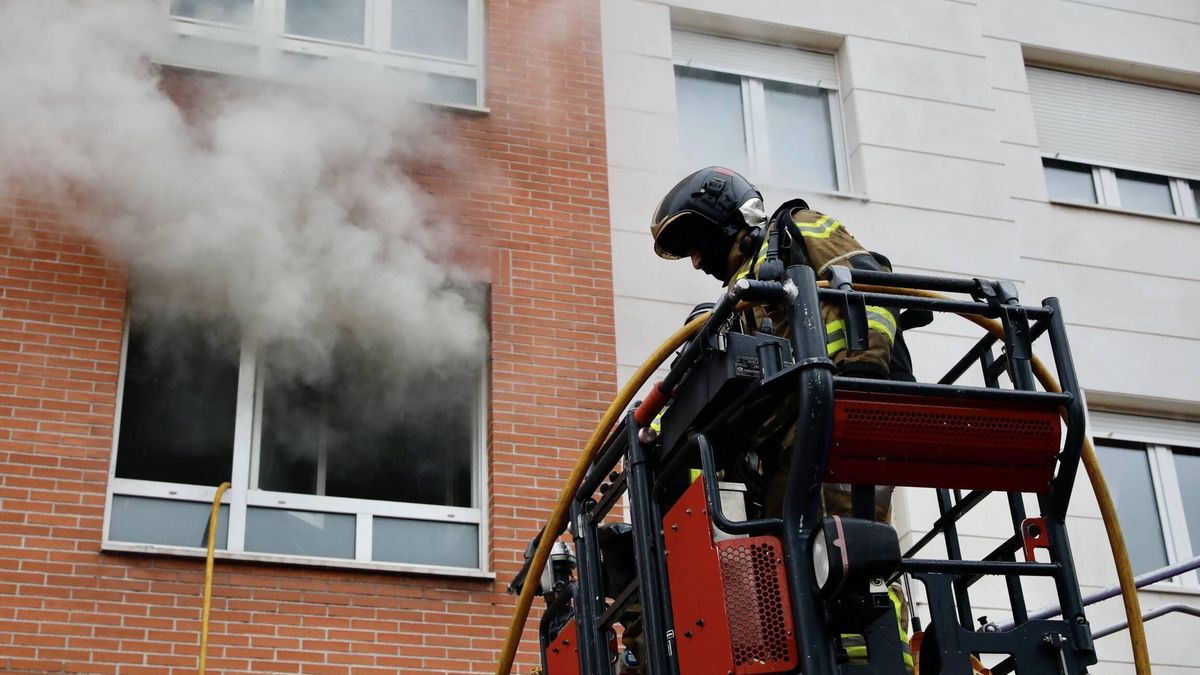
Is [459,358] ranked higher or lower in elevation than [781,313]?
higher

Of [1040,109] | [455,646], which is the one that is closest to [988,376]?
[455,646]

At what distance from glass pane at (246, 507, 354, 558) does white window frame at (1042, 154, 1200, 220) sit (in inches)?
222

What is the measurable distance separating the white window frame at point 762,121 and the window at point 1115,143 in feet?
5.37

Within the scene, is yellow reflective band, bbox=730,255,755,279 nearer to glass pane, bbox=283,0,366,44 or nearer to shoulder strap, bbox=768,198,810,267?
shoulder strap, bbox=768,198,810,267

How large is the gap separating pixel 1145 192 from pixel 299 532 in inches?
270

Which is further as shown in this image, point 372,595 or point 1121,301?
point 1121,301

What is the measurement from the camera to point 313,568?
7.60 m

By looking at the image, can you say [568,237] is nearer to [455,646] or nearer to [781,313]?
[455,646]

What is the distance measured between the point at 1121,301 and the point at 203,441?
20.3 ft

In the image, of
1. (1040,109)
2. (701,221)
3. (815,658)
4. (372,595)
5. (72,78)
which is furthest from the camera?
(1040,109)

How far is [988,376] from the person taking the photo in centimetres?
461

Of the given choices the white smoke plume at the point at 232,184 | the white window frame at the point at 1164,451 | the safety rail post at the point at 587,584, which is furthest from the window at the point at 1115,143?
the safety rail post at the point at 587,584

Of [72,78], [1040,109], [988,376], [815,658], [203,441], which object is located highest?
[1040,109]

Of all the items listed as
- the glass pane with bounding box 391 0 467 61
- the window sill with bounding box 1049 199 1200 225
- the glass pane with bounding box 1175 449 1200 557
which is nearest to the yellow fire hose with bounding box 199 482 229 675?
the glass pane with bounding box 391 0 467 61
